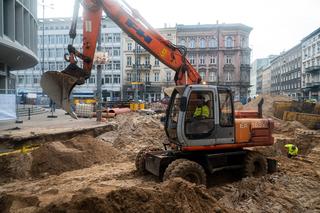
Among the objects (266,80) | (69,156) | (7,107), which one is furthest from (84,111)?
(266,80)

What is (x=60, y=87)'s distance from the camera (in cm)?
735

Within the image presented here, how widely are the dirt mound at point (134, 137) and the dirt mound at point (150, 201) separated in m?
5.37

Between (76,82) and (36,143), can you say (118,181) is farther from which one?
(36,143)

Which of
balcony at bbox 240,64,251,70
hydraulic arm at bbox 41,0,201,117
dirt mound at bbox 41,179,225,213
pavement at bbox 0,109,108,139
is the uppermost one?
balcony at bbox 240,64,251,70

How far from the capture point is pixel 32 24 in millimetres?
24719

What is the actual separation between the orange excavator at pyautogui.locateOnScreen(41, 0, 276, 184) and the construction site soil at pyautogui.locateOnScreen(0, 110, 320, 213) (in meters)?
0.51

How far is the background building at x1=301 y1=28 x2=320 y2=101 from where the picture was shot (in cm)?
6291

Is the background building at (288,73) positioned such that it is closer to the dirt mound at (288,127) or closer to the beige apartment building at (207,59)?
the beige apartment building at (207,59)

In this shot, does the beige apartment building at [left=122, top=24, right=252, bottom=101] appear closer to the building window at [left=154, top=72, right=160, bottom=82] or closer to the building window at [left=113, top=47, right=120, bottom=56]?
the building window at [left=154, top=72, right=160, bottom=82]

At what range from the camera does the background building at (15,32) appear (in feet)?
59.3

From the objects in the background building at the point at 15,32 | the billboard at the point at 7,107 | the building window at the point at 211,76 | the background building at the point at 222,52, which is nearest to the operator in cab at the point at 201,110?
the billboard at the point at 7,107

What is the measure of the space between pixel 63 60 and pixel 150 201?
2564 inches

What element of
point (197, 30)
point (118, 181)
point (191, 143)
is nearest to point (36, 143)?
point (118, 181)

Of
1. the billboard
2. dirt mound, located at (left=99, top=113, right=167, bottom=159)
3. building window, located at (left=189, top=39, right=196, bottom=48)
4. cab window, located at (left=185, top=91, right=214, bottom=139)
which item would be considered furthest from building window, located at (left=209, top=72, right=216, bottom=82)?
cab window, located at (left=185, top=91, right=214, bottom=139)
